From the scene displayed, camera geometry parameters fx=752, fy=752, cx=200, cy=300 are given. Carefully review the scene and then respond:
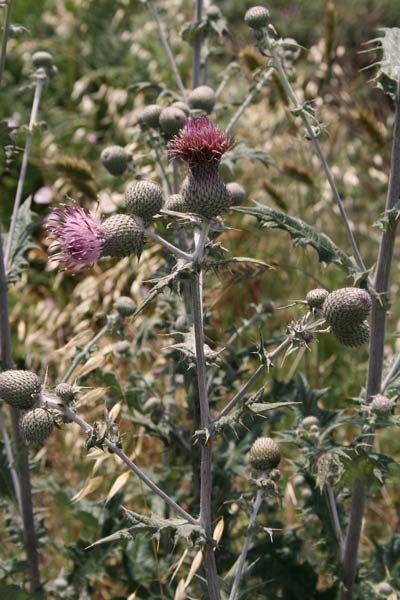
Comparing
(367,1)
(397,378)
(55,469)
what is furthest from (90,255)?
(367,1)

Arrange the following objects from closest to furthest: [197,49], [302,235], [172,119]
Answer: [302,235] → [172,119] → [197,49]

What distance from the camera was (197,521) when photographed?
8.09 feet

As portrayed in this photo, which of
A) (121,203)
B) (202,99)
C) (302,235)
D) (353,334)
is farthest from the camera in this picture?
(121,203)

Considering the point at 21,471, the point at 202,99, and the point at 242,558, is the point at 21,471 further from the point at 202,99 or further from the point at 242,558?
the point at 202,99

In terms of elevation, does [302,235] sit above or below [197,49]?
below

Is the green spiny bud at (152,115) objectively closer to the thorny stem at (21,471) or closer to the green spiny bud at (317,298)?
the thorny stem at (21,471)

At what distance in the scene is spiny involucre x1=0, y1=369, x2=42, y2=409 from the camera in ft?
7.72

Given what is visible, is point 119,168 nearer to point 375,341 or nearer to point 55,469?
point 375,341

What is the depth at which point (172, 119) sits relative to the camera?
10.4 ft

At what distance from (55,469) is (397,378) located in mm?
2770

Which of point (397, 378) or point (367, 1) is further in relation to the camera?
point (367, 1)

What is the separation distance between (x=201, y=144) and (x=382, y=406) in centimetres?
117

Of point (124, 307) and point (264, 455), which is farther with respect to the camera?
point (124, 307)

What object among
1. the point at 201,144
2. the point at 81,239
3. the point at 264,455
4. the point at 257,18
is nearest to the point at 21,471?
the point at 264,455
